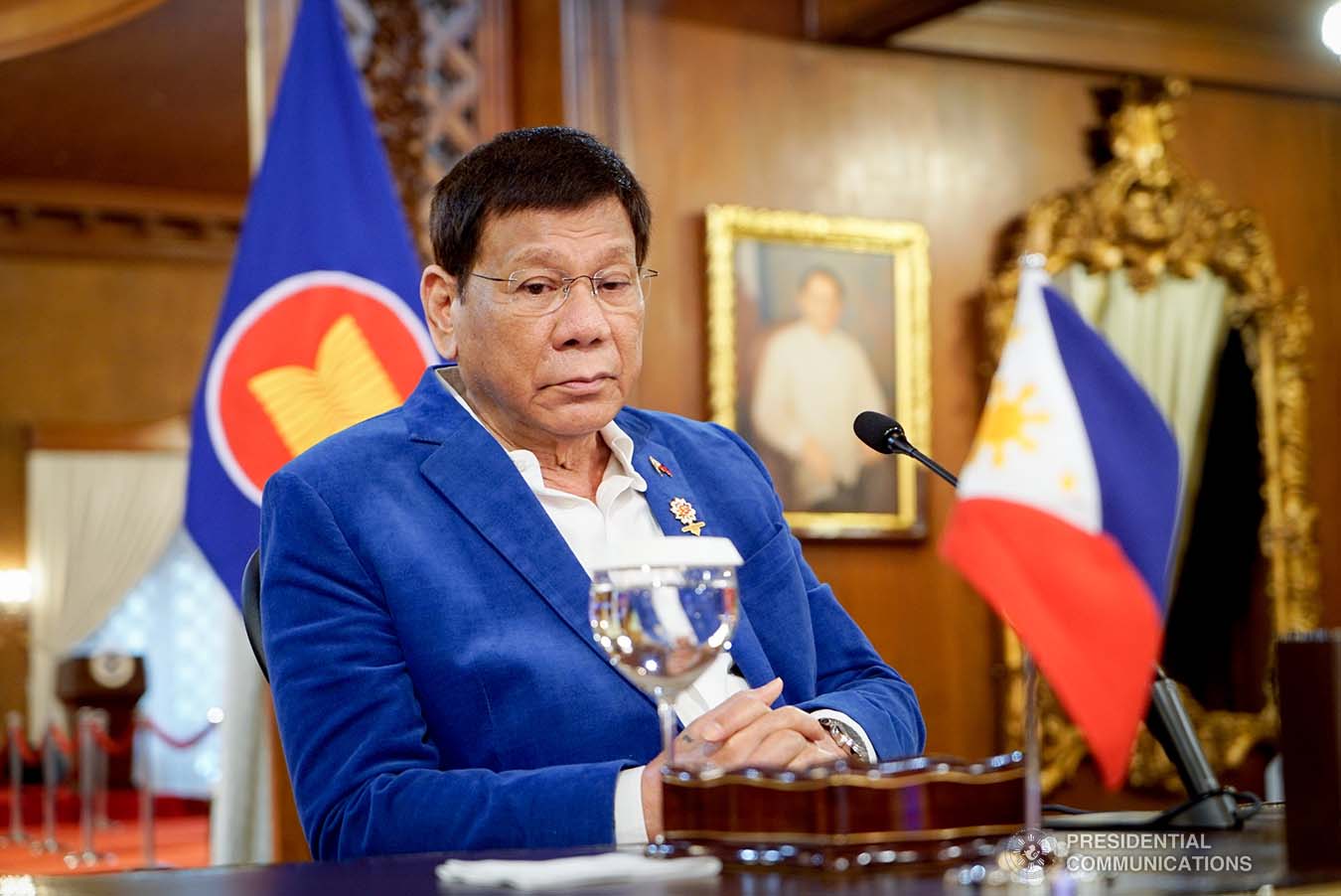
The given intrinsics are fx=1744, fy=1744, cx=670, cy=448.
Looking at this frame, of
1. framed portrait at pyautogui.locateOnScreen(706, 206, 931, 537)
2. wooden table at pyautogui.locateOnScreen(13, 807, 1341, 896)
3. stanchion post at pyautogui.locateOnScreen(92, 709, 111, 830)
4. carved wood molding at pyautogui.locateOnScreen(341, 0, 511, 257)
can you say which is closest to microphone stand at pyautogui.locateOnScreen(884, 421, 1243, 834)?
wooden table at pyautogui.locateOnScreen(13, 807, 1341, 896)

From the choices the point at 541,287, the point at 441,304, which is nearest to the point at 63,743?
the point at 441,304

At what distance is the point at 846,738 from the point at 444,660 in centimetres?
47

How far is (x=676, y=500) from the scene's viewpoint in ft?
7.68

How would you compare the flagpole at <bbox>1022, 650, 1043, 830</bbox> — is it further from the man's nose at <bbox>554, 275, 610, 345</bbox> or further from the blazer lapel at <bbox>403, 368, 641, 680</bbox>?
the man's nose at <bbox>554, 275, 610, 345</bbox>

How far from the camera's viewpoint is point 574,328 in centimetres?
221

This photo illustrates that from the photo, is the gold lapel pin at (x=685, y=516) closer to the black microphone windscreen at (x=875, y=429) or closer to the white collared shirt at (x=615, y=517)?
the white collared shirt at (x=615, y=517)

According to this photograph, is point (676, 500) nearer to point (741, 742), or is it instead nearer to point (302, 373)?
point (741, 742)

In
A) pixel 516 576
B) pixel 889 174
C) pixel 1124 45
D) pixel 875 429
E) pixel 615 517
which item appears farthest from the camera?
pixel 1124 45

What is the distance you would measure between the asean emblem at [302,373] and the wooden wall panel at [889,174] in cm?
141

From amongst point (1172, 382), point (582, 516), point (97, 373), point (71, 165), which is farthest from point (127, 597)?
point (582, 516)

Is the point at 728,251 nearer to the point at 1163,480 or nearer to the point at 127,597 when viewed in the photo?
the point at 1163,480

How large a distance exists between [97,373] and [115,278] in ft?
2.61

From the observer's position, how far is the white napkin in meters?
1.26

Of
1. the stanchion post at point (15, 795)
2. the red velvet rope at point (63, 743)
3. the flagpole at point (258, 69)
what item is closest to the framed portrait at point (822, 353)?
the flagpole at point (258, 69)
